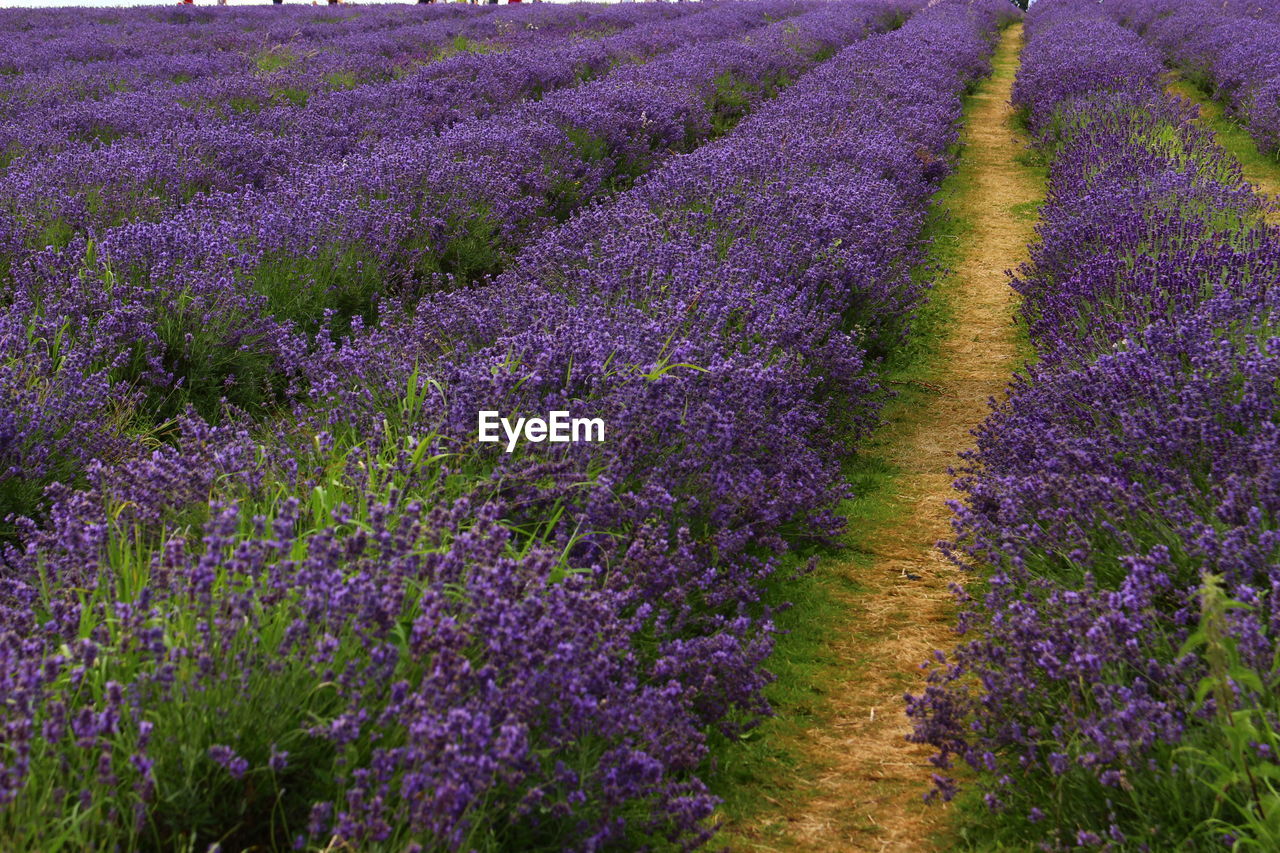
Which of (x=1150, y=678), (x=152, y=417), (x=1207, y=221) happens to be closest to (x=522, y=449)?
(x=1150, y=678)

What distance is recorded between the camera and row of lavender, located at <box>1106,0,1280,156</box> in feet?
35.3

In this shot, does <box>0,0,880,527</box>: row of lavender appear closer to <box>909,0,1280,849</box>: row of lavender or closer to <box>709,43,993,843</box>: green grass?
<box>709,43,993,843</box>: green grass

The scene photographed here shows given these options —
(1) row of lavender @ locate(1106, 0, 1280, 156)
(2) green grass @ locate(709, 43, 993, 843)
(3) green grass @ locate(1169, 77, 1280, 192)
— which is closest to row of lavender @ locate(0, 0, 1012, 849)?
(2) green grass @ locate(709, 43, 993, 843)

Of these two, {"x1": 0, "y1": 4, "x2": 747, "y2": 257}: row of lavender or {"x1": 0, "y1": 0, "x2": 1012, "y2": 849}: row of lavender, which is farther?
{"x1": 0, "y1": 4, "x2": 747, "y2": 257}: row of lavender

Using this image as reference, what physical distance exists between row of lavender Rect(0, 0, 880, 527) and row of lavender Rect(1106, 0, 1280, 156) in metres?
6.41

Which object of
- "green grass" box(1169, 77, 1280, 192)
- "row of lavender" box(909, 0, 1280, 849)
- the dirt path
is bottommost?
the dirt path

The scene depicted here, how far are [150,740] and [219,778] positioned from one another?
13 cm

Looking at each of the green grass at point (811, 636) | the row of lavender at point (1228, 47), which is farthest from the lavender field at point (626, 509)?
the row of lavender at point (1228, 47)

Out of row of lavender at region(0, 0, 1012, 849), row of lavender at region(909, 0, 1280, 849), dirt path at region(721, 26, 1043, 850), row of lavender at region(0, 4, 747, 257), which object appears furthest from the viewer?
row of lavender at region(0, 4, 747, 257)

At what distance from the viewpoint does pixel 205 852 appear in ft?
6.02

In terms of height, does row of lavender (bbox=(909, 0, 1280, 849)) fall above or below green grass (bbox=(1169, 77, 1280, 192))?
below

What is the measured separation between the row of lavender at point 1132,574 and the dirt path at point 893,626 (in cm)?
17

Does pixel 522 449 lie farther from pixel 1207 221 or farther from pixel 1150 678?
pixel 1207 221

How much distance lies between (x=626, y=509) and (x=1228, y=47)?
15.2m
